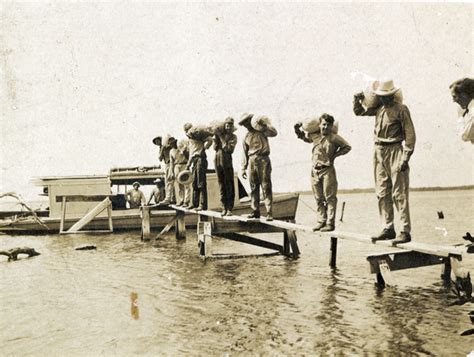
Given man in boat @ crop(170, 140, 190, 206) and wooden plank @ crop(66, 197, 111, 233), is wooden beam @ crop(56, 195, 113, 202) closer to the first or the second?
wooden plank @ crop(66, 197, 111, 233)

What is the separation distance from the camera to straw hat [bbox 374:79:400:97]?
7.41m

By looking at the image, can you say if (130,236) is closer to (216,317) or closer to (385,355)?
(216,317)

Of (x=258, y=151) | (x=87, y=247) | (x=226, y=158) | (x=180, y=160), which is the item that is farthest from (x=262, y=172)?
(x=87, y=247)

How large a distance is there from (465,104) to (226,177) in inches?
336

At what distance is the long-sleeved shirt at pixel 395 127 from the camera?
24.1ft

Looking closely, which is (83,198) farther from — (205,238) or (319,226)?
(319,226)

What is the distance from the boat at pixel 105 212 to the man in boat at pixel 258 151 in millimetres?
11270

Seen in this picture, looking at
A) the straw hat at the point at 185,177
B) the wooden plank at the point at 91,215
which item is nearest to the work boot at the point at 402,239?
the straw hat at the point at 185,177

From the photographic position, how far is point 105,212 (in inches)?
945

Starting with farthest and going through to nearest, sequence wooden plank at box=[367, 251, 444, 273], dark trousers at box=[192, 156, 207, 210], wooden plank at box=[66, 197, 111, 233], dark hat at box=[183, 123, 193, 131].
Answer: wooden plank at box=[66, 197, 111, 233]
dark hat at box=[183, 123, 193, 131]
dark trousers at box=[192, 156, 207, 210]
wooden plank at box=[367, 251, 444, 273]

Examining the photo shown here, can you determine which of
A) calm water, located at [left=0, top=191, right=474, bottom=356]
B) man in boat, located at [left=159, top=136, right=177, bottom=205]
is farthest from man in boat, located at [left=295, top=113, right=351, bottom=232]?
man in boat, located at [left=159, top=136, right=177, bottom=205]

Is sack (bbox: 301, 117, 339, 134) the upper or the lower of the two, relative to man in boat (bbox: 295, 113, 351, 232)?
upper

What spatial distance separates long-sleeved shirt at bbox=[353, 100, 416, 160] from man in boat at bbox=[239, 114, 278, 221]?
11.7 feet

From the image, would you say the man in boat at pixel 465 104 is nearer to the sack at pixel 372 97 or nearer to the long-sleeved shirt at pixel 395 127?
the long-sleeved shirt at pixel 395 127
